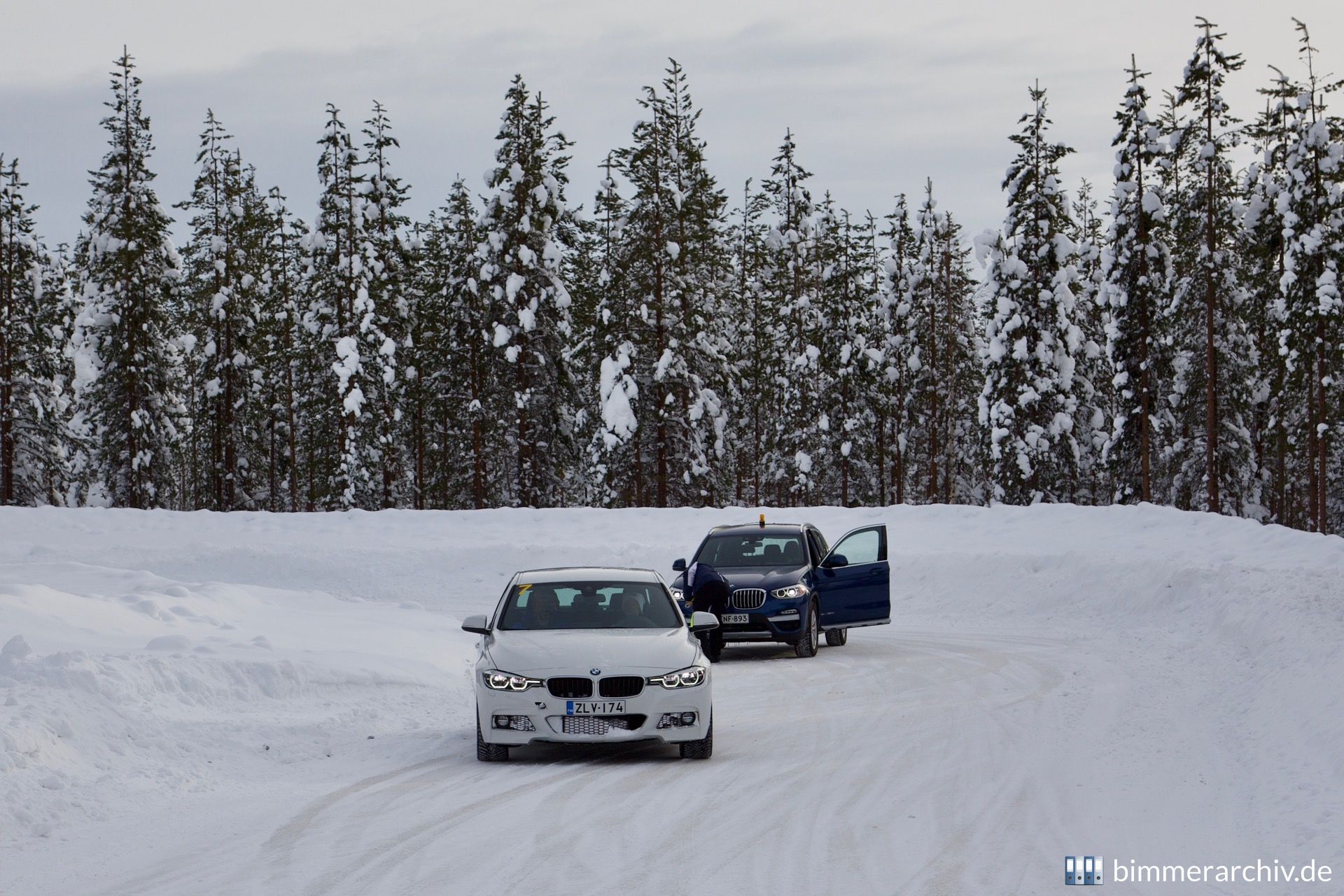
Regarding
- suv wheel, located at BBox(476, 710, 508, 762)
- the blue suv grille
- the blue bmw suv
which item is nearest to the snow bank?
suv wheel, located at BBox(476, 710, 508, 762)

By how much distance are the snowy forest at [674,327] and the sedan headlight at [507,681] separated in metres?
33.8

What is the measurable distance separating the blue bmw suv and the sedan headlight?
717cm

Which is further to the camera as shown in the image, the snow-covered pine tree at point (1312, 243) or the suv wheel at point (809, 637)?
the snow-covered pine tree at point (1312, 243)

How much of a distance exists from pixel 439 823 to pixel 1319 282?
39931 mm

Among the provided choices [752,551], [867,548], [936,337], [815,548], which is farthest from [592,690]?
[936,337]

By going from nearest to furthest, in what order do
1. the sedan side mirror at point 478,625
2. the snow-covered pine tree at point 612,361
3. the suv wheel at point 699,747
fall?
the suv wheel at point 699,747 < the sedan side mirror at point 478,625 < the snow-covered pine tree at point 612,361

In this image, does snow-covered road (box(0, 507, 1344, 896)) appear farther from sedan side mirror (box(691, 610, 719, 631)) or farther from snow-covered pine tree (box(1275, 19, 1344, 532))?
snow-covered pine tree (box(1275, 19, 1344, 532))

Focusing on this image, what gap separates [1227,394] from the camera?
153 ft

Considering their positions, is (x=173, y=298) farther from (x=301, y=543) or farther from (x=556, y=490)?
(x=301, y=543)

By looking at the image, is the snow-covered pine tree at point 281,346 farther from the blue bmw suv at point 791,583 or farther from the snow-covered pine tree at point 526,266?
the blue bmw suv at point 791,583

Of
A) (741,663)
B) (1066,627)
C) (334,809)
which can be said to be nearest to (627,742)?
(334,809)

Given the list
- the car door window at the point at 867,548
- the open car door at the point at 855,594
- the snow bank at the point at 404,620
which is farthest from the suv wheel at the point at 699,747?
the car door window at the point at 867,548

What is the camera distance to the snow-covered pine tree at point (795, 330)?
5519 centimetres

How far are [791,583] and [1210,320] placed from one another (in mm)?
26948
